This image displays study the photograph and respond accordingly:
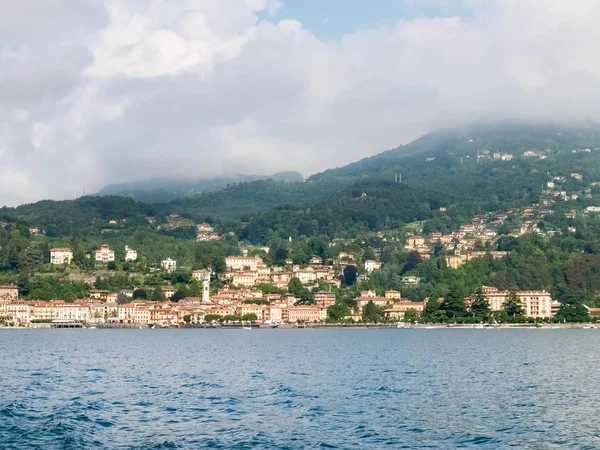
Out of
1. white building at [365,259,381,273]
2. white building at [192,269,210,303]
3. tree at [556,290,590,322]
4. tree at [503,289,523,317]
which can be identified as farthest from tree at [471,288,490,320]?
white building at [365,259,381,273]

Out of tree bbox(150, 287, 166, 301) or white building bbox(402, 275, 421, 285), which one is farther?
white building bbox(402, 275, 421, 285)

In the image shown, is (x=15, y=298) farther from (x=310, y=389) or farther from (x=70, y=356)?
(x=310, y=389)

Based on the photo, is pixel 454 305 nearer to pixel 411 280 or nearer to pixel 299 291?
pixel 299 291

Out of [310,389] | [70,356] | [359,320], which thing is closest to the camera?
[310,389]

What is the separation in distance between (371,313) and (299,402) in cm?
10239

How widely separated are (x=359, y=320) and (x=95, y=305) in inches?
1490

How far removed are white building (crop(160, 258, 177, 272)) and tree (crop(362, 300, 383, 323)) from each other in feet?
152

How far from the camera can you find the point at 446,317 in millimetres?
131750

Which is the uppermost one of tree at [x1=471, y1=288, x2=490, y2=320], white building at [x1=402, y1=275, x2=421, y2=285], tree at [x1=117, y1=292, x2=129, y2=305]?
white building at [x1=402, y1=275, x2=421, y2=285]

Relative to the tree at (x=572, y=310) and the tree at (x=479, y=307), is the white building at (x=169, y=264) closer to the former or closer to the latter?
the tree at (x=479, y=307)

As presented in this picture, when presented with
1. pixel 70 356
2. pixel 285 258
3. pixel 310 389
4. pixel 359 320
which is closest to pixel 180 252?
pixel 285 258

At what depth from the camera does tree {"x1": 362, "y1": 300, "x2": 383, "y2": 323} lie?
449 feet

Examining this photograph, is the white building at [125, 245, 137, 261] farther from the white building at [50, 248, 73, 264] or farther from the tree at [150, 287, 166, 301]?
the tree at [150, 287, 166, 301]

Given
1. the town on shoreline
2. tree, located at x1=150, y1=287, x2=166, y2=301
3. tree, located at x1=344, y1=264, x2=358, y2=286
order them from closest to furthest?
the town on shoreline, tree, located at x1=150, y1=287, x2=166, y2=301, tree, located at x1=344, y1=264, x2=358, y2=286
